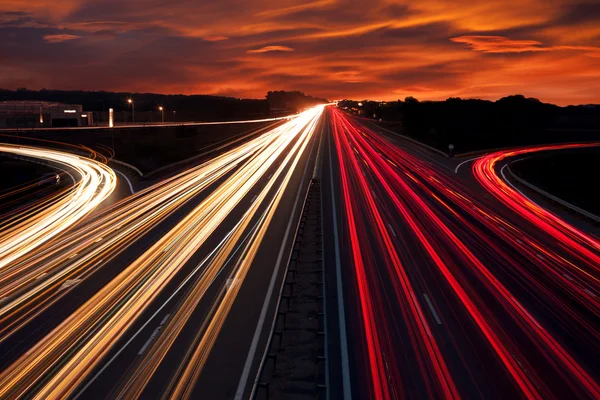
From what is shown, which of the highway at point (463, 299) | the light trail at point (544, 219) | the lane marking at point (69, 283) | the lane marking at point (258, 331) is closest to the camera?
the lane marking at point (258, 331)

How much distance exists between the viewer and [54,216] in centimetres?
2702

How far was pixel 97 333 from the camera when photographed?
13227 millimetres

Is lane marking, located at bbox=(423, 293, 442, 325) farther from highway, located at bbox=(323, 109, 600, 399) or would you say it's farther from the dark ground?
the dark ground

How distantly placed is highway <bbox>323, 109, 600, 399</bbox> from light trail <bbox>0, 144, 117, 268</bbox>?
12501mm

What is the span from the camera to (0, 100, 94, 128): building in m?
102

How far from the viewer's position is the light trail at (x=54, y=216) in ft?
69.7

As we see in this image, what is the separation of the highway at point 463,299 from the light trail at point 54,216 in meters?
12.5

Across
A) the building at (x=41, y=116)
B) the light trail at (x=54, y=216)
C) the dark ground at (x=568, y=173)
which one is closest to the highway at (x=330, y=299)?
the light trail at (x=54, y=216)

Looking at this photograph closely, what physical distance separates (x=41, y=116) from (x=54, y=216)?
280 ft

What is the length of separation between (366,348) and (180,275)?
25.2 ft

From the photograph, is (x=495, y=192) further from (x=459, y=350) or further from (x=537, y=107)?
(x=537, y=107)

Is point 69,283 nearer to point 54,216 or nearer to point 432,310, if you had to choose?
point 54,216

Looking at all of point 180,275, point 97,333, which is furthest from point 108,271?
point 97,333

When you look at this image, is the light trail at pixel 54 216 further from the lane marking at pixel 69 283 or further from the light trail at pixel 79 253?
the lane marking at pixel 69 283
